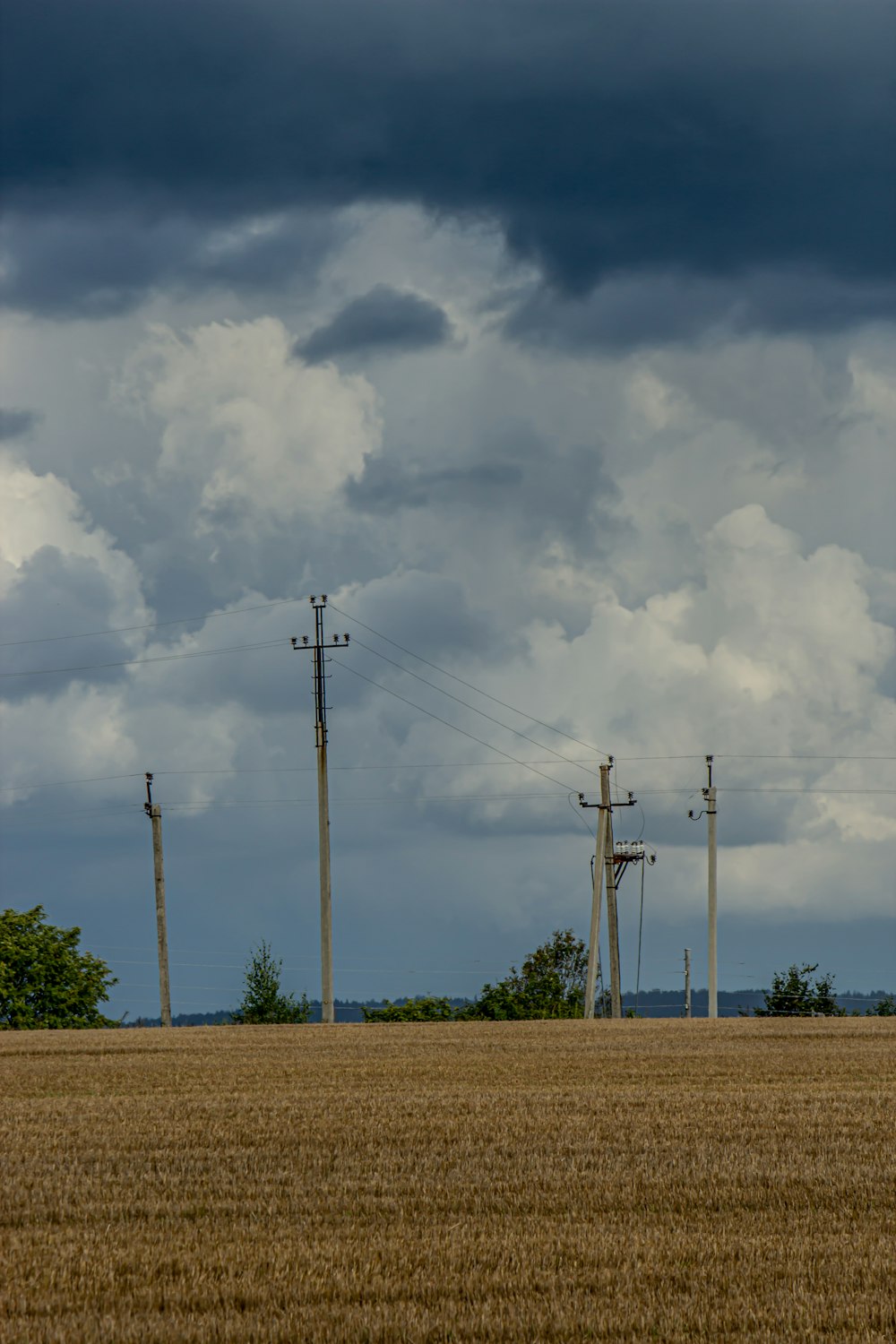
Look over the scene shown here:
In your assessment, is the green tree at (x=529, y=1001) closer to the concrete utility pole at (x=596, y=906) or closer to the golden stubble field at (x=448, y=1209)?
the concrete utility pole at (x=596, y=906)

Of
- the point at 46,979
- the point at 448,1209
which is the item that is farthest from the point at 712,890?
the point at 448,1209

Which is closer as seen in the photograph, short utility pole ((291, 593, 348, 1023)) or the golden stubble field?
the golden stubble field

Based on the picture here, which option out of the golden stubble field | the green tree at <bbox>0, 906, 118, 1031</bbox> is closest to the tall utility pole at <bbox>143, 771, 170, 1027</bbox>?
the green tree at <bbox>0, 906, 118, 1031</bbox>

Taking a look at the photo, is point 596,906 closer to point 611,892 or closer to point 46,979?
point 611,892

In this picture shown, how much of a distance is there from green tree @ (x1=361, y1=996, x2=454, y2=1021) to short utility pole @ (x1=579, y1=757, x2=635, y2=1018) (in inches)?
277

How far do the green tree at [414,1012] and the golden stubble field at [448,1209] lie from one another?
129 ft

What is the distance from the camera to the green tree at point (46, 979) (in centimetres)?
7294

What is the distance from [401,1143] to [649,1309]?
265 inches

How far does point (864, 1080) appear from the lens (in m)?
23.6

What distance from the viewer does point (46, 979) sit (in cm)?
7419

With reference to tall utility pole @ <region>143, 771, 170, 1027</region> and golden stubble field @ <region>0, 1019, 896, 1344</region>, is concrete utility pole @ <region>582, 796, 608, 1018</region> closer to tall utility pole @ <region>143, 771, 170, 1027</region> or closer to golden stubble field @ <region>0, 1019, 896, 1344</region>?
tall utility pole @ <region>143, 771, 170, 1027</region>

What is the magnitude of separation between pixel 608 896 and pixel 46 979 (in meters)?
27.9

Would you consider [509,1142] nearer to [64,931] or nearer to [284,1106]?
[284,1106]

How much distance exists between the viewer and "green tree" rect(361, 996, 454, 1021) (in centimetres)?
6241
